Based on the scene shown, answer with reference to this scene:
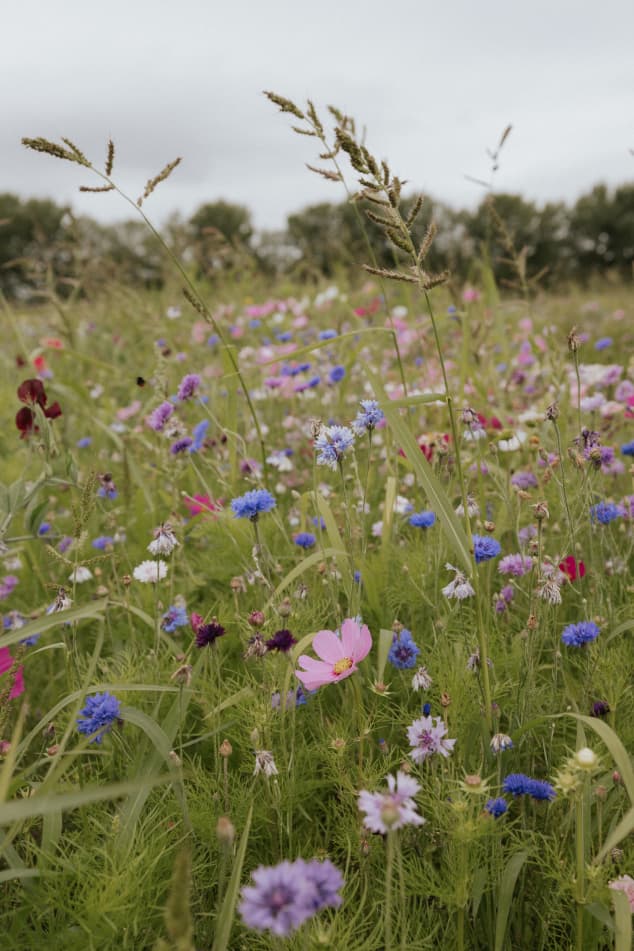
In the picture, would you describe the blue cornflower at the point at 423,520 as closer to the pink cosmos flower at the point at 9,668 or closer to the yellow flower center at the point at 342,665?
the yellow flower center at the point at 342,665

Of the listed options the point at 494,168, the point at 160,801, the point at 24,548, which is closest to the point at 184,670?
the point at 160,801

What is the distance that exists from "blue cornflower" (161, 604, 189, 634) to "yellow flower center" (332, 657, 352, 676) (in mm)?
403

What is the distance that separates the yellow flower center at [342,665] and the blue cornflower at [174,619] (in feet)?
1.32

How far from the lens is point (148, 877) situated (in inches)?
36.5

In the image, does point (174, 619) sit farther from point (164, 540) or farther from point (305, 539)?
point (305, 539)

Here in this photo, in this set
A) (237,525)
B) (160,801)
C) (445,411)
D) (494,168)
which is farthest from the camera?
(445,411)

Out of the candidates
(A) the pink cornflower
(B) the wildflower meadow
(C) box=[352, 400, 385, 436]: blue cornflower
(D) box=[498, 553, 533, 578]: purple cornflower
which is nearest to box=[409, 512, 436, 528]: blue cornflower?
(B) the wildflower meadow

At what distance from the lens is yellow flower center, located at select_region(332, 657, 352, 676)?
3.61 feet

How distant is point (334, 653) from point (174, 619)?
0.44 meters

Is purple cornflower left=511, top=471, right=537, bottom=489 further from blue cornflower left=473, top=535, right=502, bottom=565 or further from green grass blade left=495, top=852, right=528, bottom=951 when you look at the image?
green grass blade left=495, top=852, right=528, bottom=951

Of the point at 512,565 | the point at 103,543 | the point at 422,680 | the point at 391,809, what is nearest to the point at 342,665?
the point at 422,680

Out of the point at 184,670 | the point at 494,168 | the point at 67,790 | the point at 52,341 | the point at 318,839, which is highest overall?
the point at 494,168

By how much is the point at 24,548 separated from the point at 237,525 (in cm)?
71

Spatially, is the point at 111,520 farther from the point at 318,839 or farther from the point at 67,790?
the point at 318,839
